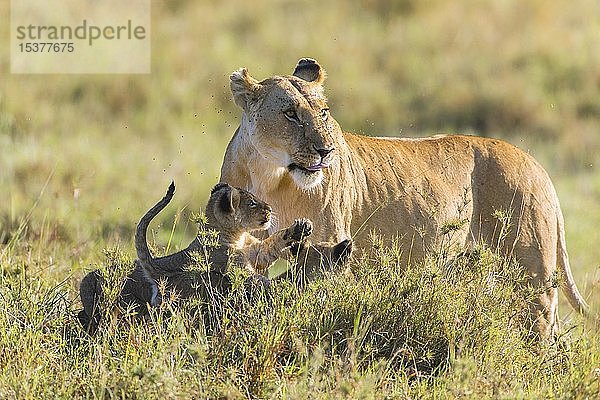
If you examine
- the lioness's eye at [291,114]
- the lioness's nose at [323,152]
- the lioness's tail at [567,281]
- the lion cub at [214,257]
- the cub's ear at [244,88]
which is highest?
the cub's ear at [244,88]

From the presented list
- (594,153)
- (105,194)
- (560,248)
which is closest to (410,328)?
(560,248)

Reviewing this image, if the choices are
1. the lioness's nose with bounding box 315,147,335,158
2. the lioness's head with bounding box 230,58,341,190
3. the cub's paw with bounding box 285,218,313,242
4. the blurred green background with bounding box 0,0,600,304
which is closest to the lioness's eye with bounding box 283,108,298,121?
the lioness's head with bounding box 230,58,341,190

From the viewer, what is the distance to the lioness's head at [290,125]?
5.62 meters

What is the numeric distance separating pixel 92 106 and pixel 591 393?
1075 centimetres

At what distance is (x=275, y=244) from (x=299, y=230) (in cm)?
14

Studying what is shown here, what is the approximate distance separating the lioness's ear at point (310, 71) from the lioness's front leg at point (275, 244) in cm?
103

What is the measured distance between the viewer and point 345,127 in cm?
1436

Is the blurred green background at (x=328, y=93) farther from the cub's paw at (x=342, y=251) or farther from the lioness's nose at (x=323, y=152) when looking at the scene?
the cub's paw at (x=342, y=251)

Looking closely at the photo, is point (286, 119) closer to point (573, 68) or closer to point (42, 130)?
point (42, 130)

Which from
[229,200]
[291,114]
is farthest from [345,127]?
[229,200]

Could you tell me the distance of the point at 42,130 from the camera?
13.6 m

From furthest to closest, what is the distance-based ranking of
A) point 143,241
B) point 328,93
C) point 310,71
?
1. point 328,93
2. point 310,71
3. point 143,241

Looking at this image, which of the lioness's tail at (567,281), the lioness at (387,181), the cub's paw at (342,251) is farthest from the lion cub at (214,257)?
the lioness's tail at (567,281)

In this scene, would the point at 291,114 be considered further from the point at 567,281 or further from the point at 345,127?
the point at 345,127
